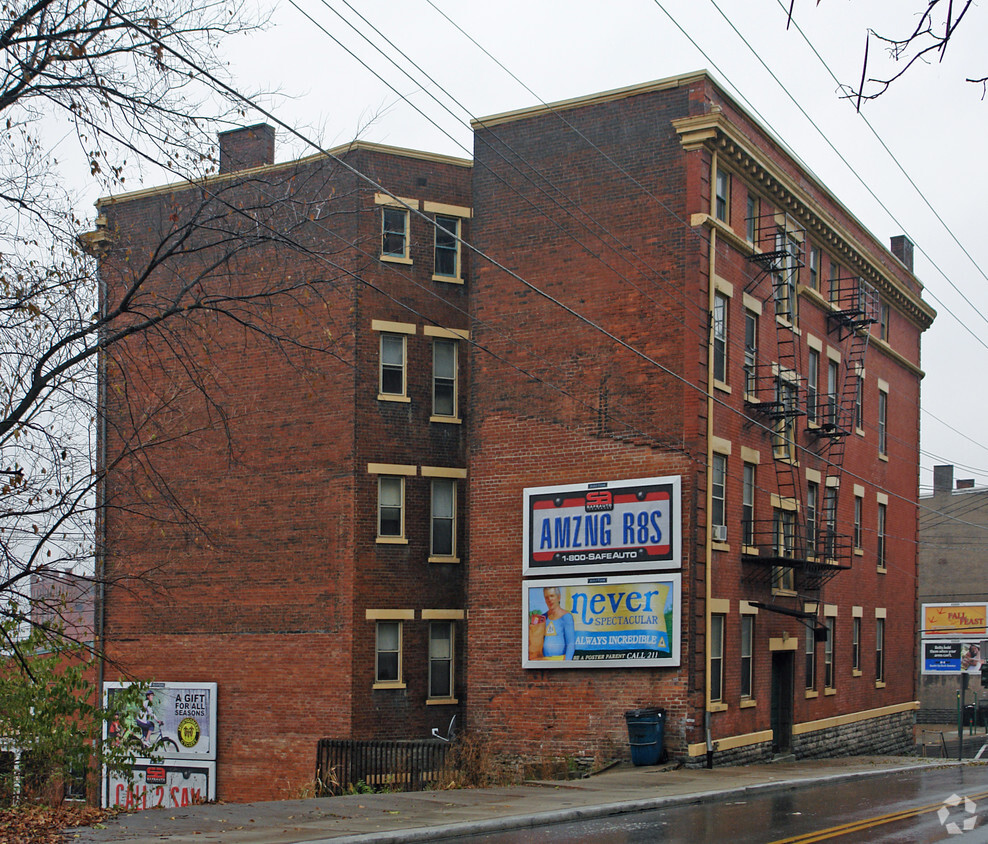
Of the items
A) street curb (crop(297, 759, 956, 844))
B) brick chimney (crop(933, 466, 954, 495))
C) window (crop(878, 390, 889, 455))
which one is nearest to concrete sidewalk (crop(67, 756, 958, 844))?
street curb (crop(297, 759, 956, 844))

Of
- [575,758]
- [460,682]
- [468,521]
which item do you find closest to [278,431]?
[468,521]

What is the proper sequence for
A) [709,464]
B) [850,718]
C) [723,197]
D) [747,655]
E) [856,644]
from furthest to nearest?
[856,644] < [850,718] < [747,655] < [723,197] < [709,464]

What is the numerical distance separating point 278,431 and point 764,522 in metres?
Answer: 12.3

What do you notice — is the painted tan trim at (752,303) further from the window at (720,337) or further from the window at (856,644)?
the window at (856,644)

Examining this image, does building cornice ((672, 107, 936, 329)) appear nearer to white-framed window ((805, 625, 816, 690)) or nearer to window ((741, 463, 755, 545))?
window ((741, 463, 755, 545))

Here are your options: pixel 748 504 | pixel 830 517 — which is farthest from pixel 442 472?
pixel 830 517

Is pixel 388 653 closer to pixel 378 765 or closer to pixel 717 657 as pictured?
pixel 378 765

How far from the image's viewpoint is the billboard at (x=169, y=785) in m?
29.7

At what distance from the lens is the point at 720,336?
2798 cm

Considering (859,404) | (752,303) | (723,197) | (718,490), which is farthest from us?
(859,404)

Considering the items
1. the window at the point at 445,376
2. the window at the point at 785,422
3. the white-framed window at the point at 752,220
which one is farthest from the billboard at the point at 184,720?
the white-framed window at the point at 752,220

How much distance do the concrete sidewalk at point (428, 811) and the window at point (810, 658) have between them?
8722 mm

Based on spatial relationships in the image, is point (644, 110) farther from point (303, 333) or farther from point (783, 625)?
point (783, 625)

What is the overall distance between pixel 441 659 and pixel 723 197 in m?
13.0
